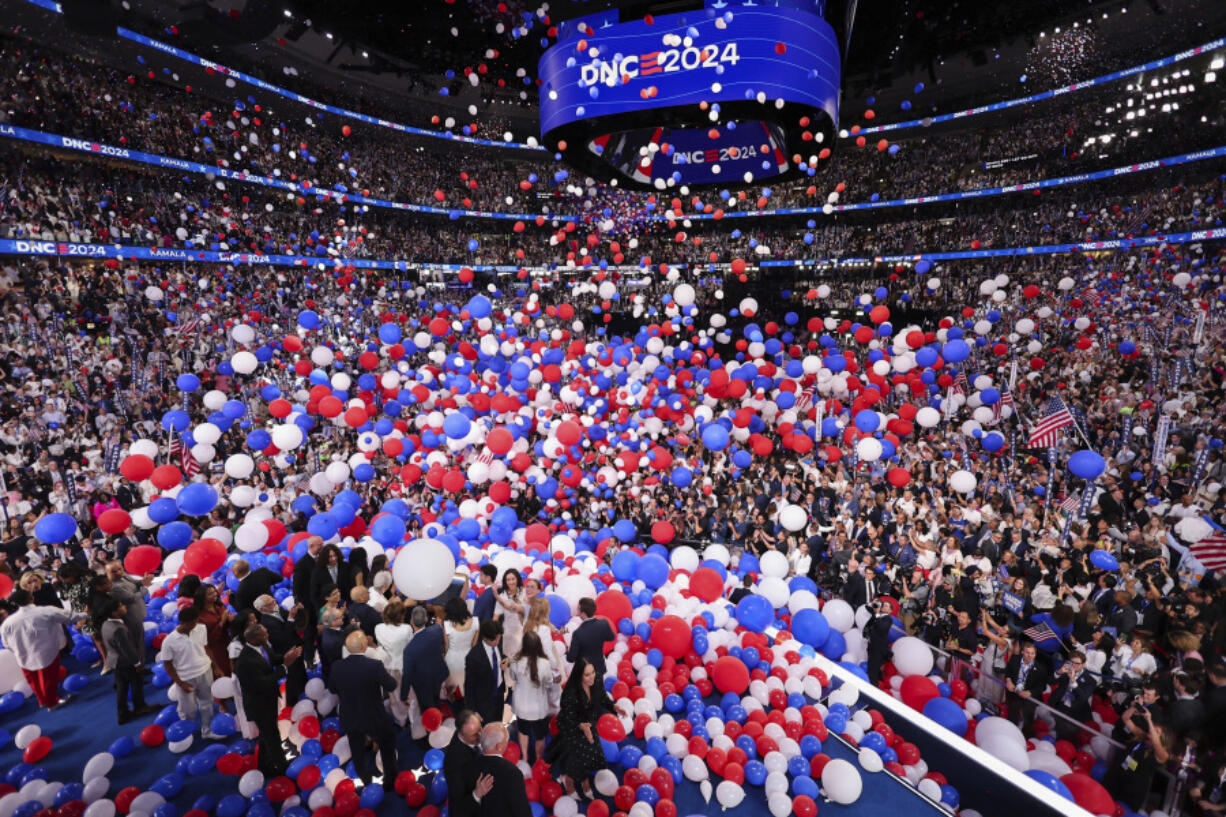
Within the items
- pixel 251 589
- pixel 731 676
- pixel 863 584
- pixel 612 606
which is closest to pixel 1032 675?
pixel 863 584

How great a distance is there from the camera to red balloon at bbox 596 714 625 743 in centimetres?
412

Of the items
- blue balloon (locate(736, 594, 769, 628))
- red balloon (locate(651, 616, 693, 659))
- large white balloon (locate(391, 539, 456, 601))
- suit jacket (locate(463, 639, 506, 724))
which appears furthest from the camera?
blue balloon (locate(736, 594, 769, 628))

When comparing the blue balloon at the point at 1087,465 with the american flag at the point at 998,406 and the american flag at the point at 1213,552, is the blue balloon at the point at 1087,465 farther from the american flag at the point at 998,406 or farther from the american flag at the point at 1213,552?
the american flag at the point at 998,406

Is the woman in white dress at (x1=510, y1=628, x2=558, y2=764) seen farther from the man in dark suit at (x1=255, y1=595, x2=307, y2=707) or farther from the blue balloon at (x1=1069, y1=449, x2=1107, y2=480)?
the blue balloon at (x1=1069, y1=449, x2=1107, y2=480)

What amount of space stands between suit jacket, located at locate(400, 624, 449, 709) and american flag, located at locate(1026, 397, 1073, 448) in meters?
8.09

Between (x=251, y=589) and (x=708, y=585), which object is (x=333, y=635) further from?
(x=708, y=585)

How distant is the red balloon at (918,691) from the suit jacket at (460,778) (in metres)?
4.19

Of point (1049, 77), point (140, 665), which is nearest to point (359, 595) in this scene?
point (140, 665)

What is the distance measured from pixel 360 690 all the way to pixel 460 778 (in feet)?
4.01

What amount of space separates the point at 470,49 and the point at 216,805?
1979cm

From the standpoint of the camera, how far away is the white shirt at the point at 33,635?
14.9 feet

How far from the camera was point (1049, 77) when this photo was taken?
18.9 meters

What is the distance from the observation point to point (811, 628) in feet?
18.8

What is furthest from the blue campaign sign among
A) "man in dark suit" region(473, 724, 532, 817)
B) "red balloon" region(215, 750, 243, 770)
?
"red balloon" region(215, 750, 243, 770)
